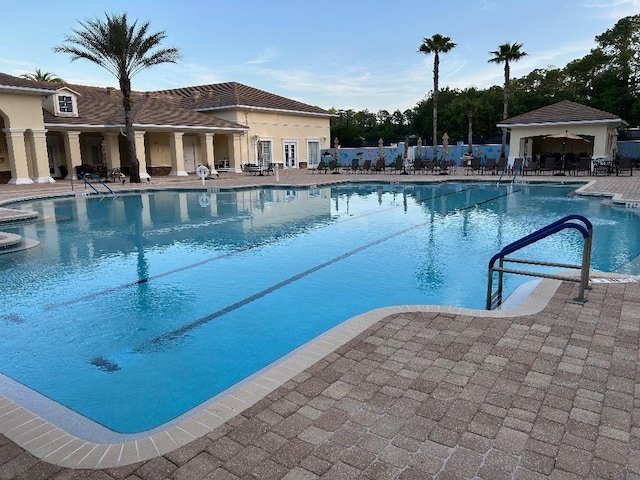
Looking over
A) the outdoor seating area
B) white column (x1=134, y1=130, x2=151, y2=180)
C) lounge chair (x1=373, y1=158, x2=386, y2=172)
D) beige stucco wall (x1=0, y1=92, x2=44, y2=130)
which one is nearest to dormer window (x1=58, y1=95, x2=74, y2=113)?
beige stucco wall (x1=0, y1=92, x2=44, y2=130)

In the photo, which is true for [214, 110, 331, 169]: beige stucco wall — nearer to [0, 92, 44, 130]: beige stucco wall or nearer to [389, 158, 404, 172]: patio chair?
[389, 158, 404, 172]: patio chair

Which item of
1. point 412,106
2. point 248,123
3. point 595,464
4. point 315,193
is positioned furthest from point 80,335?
point 412,106

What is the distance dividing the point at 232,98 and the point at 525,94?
27.7 metres

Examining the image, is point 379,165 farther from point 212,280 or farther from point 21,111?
point 212,280

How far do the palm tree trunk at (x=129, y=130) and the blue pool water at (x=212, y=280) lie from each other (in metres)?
8.67

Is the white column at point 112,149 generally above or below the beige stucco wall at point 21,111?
below

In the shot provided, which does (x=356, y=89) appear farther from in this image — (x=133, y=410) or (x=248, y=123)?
(x=133, y=410)

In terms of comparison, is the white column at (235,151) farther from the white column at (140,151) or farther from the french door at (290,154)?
the white column at (140,151)

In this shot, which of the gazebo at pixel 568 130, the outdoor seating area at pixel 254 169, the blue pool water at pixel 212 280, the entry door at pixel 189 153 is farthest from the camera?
the entry door at pixel 189 153

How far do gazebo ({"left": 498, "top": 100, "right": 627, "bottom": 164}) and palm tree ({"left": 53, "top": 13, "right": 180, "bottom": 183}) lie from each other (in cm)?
1965

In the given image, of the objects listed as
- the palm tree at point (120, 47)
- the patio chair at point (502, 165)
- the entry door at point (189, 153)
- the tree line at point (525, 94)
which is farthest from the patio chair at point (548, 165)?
the entry door at point (189, 153)

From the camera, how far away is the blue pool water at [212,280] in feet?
15.2

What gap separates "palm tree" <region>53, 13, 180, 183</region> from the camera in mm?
20859

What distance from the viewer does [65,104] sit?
25.0 metres
